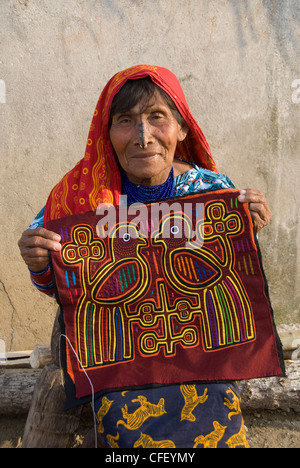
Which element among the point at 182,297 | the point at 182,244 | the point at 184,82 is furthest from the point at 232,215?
the point at 184,82

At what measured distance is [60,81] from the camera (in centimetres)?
319

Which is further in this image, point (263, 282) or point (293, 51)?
point (293, 51)

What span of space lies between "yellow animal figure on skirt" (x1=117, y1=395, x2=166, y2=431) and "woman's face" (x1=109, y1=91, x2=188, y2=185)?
109 centimetres

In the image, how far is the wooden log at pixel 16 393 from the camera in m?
2.67

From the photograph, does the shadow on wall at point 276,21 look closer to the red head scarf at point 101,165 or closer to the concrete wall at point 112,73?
the concrete wall at point 112,73

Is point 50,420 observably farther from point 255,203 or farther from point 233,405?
point 255,203

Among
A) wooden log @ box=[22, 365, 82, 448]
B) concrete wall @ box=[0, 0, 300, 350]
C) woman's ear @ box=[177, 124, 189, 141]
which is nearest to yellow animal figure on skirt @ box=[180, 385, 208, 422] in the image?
wooden log @ box=[22, 365, 82, 448]

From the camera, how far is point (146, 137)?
2055 mm

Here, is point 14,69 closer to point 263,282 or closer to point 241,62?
point 241,62

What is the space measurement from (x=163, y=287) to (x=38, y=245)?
0.62m

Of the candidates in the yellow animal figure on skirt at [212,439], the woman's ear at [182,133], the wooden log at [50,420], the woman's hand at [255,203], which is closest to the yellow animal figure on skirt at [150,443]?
Answer: the yellow animal figure on skirt at [212,439]

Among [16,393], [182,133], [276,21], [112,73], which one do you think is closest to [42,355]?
[16,393]
